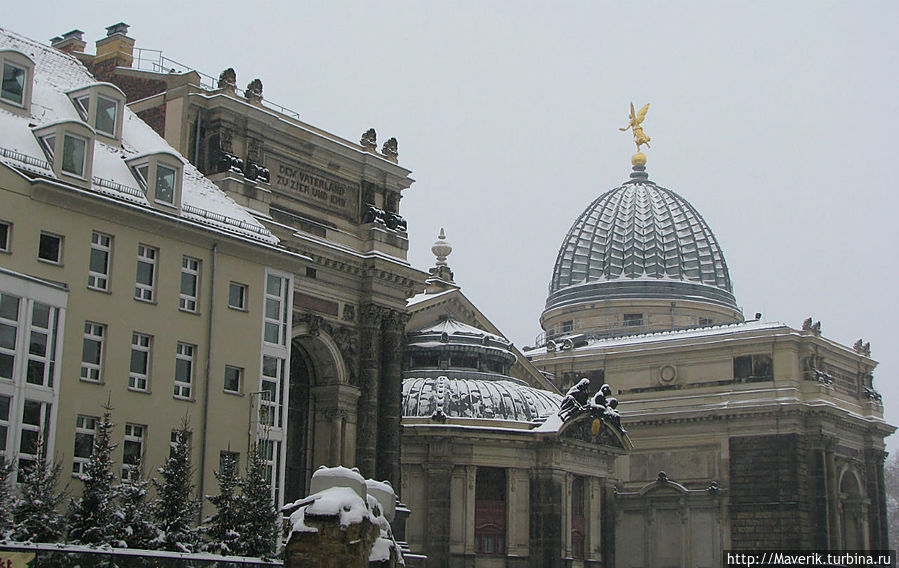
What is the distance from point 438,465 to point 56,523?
40.9 metres

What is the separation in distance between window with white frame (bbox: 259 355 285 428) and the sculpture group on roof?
2980 centimetres

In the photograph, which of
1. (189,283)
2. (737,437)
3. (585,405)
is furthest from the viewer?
(737,437)

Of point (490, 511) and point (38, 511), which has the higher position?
point (490, 511)

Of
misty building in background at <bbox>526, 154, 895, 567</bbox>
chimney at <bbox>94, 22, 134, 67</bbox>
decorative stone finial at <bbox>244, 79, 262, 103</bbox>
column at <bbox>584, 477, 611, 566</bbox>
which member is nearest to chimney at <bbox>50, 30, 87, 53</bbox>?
chimney at <bbox>94, 22, 134, 67</bbox>

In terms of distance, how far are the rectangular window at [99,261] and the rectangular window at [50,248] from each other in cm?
131

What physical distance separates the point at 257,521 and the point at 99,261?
32.8 ft

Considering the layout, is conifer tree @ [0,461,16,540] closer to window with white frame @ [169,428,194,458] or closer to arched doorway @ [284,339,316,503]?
window with white frame @ [169,428,194,458]

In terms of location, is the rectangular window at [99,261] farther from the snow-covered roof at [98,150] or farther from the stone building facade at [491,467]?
the stone building facade at [491,467]

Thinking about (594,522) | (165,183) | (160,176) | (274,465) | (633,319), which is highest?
(633,319)

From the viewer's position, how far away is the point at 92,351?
45969 millimetres

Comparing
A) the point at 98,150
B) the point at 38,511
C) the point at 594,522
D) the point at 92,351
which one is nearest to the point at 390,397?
the point at 594,522

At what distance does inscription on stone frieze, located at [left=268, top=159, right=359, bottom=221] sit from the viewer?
6512 cm

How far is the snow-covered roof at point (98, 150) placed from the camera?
152 feet

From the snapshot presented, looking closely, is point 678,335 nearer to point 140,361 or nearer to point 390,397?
point 390,397
